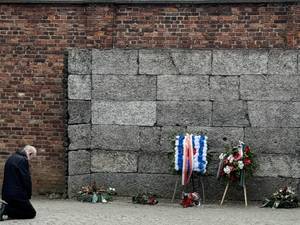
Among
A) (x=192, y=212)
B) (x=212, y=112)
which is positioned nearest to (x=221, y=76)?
(x=212, y=112)

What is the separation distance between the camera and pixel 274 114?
1264 centimetres

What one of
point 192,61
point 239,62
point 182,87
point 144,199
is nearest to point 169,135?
point 182,87

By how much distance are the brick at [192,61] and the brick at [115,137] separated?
5.09ft

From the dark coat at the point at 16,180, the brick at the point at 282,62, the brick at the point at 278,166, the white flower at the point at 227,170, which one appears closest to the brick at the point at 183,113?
the white flower at the point at 227,170

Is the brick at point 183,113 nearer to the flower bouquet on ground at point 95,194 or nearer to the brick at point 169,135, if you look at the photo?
the brick at point 169,135

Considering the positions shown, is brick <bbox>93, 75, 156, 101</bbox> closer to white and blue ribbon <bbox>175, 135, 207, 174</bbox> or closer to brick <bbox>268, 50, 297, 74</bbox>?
white and blue ribbon <bbox>175, 135, 207, 174</bbox>

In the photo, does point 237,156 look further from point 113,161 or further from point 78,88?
point 78,88

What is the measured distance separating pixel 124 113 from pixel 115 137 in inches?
20.5

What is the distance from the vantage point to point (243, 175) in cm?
1225

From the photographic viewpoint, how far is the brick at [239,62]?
41.4 ft

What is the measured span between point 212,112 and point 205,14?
198cm

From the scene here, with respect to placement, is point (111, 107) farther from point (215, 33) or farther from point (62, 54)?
point (215, 33)

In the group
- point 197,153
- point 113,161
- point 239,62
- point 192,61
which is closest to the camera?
point 197,153

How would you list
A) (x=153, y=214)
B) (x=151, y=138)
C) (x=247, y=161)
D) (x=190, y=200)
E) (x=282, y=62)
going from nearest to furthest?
(x=153, y=214) → (x=247, y=161) → (x=190, y=200) → (x=282, y=62) → (x=151, y=138)
